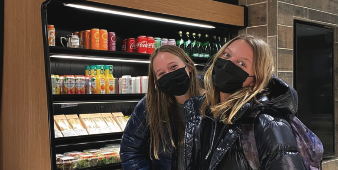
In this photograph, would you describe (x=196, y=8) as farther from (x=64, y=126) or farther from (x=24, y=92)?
(x=24, y=92)

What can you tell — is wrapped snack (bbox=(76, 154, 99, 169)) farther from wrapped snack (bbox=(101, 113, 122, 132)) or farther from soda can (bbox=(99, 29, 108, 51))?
soda can (bbox=(99, 29, 108, 51))

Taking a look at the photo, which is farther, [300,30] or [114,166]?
[300,30]

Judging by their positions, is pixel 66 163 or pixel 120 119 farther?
pixel 120 119

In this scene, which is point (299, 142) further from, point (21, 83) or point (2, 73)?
point (2, 73)

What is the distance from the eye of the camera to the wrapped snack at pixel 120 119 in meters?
4.15

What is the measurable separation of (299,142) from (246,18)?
3.83 metres

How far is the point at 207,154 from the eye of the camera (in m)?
1.46

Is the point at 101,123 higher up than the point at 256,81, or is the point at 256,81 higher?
the point at 256,81

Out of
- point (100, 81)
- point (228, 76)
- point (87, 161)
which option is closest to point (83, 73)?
point (100, 81)

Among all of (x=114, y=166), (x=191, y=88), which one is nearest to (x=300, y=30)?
(x=114, y=166)

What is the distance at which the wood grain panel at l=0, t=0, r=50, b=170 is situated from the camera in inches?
132

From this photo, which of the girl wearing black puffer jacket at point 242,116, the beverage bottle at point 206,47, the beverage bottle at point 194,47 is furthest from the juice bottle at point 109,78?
the girl wearing black puffer jacket at point 242,116

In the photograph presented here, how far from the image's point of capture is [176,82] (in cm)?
214

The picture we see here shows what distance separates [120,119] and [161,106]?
2.07m
